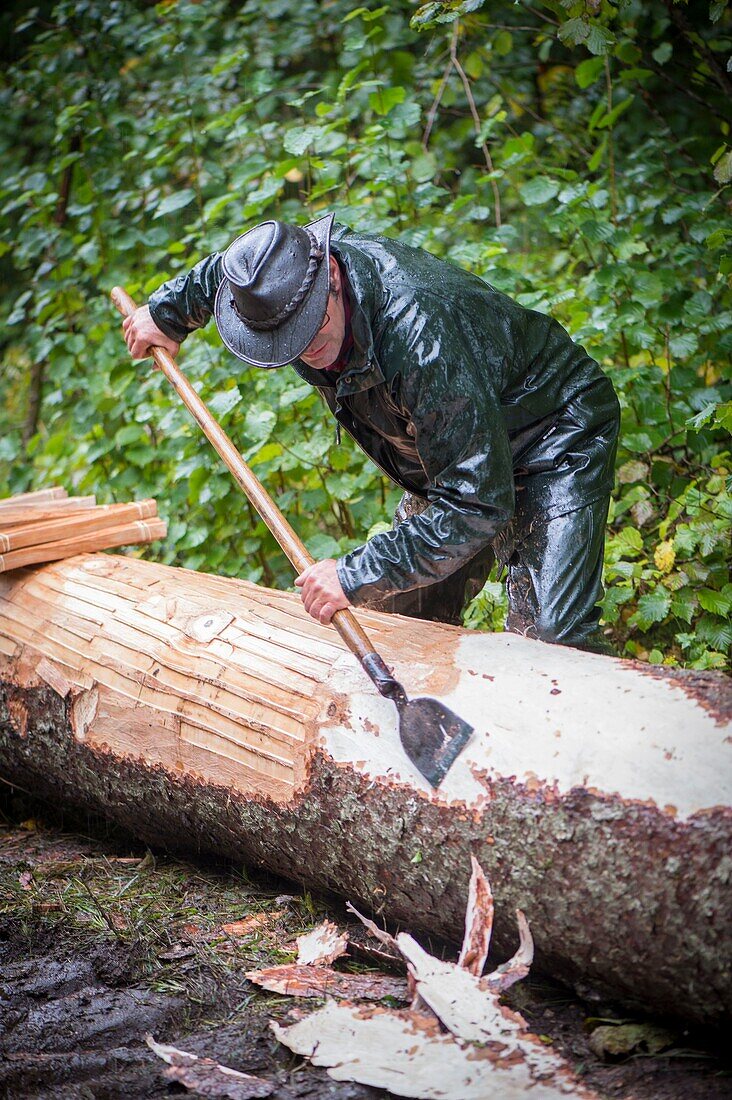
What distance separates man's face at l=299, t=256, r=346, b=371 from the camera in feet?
8.61

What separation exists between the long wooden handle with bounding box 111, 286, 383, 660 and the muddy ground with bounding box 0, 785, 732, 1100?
0.82 meters

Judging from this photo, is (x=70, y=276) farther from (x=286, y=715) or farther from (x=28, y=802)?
(x=286, y=715)

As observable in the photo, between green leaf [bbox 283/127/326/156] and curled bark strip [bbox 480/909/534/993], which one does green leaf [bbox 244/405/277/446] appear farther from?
curled bark strip [bbox 480/909/534/993]

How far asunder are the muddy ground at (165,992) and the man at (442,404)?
962 mm

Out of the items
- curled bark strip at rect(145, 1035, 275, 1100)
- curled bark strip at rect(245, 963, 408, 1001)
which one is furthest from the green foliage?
curled bark strip at rect(145, 1035, 275, 1100)

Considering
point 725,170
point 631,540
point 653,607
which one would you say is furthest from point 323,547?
point 725,170

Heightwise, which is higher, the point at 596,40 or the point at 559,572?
the point at 596,40

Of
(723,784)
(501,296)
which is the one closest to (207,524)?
(501,296)

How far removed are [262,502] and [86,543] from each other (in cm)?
100

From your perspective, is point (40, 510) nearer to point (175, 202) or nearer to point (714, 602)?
point (175, 202)

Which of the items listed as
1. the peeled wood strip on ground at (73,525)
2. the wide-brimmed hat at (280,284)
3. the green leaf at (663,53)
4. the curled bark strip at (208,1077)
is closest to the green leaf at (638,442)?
the wide-brimmed hat at (280,284)

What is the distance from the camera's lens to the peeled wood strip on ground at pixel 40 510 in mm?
3555

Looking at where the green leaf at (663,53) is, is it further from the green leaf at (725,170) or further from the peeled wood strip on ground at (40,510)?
the peeled wood strip on ground at (40,510)

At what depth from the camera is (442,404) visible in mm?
2500
